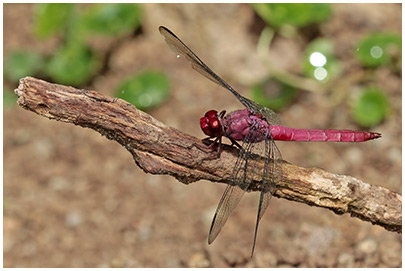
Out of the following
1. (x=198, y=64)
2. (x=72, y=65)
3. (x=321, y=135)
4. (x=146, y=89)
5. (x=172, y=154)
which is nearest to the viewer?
(x=172, y=154)

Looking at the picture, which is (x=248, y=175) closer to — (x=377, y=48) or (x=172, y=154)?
(x=172, y=154)

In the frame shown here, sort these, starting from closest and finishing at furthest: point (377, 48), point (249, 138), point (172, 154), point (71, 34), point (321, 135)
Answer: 1. point (172, 154)
2. point (249, 138)
3. point (321, 135)
4. point (377, 48)
5. point (71, 34)

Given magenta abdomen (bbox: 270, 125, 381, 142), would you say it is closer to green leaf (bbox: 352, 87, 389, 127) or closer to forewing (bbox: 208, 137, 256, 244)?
forewing (bbox: 208, 137, 256, 244)

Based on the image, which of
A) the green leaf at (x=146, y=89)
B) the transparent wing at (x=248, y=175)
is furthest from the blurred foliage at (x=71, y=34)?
the transparent wing at (x=248, y=175)

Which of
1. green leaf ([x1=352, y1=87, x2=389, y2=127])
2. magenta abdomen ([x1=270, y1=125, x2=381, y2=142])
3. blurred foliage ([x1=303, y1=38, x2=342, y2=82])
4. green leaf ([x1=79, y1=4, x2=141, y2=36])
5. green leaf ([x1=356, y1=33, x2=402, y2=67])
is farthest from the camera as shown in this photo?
green leaf ([x1=79, y1=4, x2=141, y2=36])

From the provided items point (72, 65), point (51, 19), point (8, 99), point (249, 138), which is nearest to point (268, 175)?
point (249, 138)

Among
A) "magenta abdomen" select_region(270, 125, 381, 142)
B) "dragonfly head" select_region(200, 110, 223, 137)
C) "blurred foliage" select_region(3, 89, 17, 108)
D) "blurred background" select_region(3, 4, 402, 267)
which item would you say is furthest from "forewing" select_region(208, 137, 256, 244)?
"blurred foliage" select_region(3, 89, 17, 108)

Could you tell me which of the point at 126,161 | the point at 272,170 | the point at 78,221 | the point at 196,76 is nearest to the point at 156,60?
the point at 196,76
